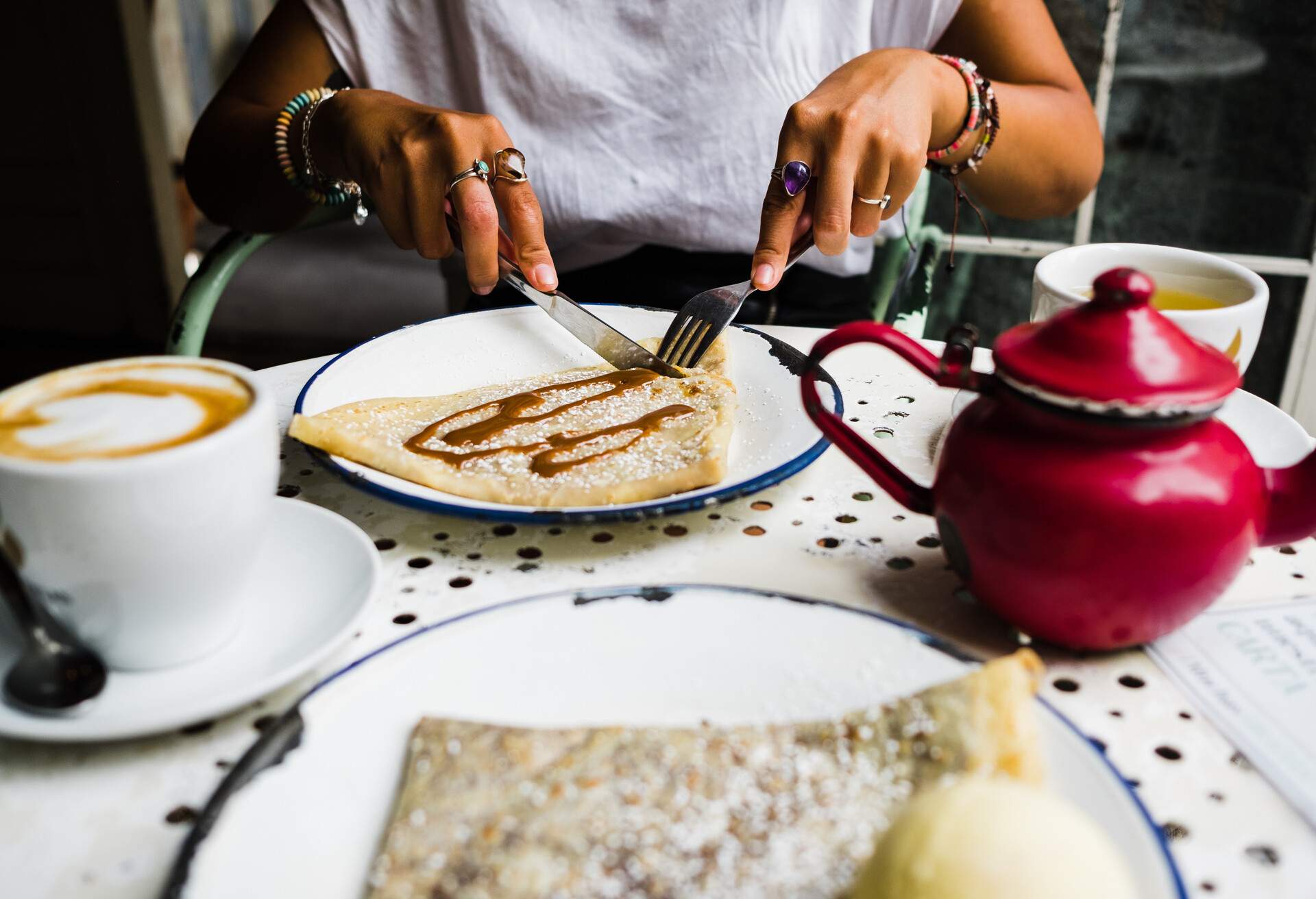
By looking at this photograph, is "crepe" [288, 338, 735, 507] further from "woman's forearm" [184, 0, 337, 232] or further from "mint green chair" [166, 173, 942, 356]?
"woman's forearm" [184, 0, 337, 232]

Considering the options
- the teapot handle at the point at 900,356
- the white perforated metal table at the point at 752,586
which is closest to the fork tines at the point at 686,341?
the white perforated metal table at the point at 752,586

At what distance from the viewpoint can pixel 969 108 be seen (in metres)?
1.15

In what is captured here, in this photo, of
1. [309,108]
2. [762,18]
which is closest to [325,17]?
[309,108]

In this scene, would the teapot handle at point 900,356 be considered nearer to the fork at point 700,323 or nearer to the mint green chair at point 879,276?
the fork at point 700,323

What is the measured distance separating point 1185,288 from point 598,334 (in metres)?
0.51

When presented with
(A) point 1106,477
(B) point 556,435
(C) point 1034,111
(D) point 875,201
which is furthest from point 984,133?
(A) point 1106,477

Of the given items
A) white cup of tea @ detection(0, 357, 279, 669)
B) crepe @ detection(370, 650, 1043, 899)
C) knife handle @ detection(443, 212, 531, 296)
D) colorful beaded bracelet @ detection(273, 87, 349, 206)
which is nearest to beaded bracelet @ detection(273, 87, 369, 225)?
colorful beaded bracelet @ detection(273, 87, 349, 206)

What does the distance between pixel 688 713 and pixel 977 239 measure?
1.90 meters

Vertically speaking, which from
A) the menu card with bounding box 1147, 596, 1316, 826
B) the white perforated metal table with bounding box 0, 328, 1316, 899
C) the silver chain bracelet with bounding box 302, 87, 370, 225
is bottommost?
the white perforated metal table with bounding box 0, 328, 1316, 899

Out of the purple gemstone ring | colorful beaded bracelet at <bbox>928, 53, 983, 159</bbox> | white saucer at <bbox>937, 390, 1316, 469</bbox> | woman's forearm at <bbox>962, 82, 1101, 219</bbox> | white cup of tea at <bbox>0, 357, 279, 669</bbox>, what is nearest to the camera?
white cup of tea at <bbox>0, 357, 279, 669</bbox>

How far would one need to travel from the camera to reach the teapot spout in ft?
1.76

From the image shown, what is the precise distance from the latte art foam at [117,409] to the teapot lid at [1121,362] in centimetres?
42

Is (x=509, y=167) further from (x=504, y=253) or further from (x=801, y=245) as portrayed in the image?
(x=801, y=245)

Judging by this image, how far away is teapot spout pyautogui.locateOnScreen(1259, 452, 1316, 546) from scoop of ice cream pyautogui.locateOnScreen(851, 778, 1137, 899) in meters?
0.28
